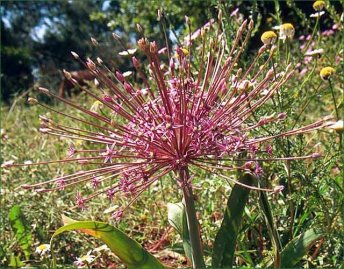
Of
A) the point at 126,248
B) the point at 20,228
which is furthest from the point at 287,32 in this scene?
the point at 20,228

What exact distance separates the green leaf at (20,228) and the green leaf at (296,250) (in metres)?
0.75

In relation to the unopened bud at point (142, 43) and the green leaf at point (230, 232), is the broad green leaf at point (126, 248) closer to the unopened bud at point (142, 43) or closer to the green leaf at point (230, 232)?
the green leaf at point (230, 232)

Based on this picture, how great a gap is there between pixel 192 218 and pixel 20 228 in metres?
0.72

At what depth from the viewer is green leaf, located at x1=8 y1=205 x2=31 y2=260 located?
4.75ft

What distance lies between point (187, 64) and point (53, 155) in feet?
5.44

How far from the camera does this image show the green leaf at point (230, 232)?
0.96m

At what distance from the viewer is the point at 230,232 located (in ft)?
3.17

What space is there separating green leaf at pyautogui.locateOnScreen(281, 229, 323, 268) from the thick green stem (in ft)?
0.62

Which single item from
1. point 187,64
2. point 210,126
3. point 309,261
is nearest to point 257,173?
point 210,126

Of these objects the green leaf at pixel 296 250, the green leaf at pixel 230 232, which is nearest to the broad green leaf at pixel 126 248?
the green leaf at pixel 230 232

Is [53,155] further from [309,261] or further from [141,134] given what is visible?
[141,134]

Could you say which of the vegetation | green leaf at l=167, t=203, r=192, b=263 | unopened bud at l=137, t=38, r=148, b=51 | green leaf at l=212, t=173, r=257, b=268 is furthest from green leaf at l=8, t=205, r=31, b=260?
unopened bud at l=137, t=38, r=148, b=51

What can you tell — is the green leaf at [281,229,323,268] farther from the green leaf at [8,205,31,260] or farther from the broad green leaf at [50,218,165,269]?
the green leaf at [8,205,31,260]

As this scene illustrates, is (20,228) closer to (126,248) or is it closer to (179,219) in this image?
(179,219)
